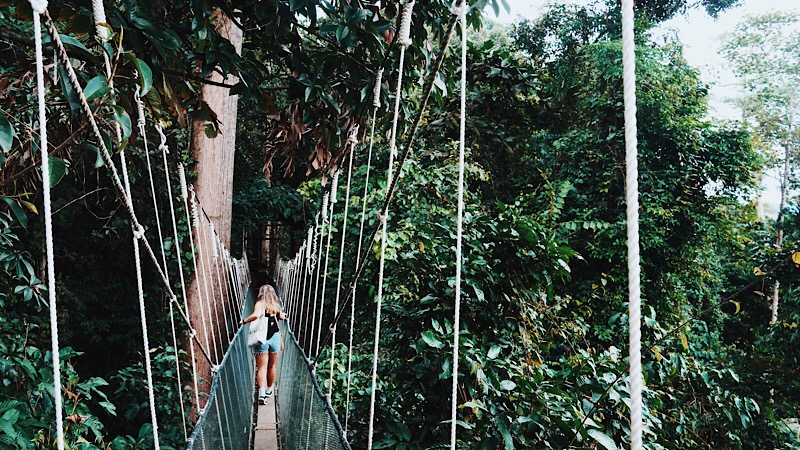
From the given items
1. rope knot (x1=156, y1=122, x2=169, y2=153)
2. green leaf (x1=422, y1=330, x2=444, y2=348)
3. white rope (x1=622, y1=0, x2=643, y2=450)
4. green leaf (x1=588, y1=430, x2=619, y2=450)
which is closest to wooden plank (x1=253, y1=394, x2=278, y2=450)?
rope knot (x1=156, y1=122, x2=169, y2=153)

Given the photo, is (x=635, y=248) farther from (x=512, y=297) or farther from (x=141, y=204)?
(x=141, y=204)

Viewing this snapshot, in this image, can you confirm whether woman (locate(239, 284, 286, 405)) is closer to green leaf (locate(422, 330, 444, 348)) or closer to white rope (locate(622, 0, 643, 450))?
green leaf (locate(422, 330, 444, 348))

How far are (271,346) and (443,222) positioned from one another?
192 centimetres

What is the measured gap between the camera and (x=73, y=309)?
15.3 feet

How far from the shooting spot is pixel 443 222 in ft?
7.15

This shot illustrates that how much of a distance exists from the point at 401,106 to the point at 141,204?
3119 millimetres

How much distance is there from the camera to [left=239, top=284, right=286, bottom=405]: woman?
140 inches

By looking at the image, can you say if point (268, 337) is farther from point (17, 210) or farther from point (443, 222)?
point (17, 210)

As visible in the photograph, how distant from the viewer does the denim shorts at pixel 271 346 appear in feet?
11.7

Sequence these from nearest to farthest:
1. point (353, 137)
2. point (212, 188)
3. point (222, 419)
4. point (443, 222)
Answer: point (222, 419), point (353, 137), point (443, 222), point (212, 188)

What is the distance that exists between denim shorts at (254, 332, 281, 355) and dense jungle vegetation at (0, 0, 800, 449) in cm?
39

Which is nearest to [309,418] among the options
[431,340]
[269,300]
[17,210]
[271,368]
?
[431,340]

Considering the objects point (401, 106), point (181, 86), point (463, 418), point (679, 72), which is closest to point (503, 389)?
point (463, 418)

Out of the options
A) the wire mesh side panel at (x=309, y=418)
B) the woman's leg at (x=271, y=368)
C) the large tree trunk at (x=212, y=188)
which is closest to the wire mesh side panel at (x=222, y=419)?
the wire mesh side panel at (x=309, y=418)
